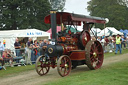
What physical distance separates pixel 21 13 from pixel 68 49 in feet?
89.6

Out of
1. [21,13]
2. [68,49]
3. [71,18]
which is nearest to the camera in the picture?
[71,18]

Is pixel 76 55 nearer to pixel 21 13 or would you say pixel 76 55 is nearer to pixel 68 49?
pixel 68 49

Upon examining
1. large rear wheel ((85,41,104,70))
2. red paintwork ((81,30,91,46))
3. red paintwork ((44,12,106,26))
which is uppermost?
red paintwork ((44,12,106,26))

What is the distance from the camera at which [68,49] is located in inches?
343

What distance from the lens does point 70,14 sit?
8.51 metres

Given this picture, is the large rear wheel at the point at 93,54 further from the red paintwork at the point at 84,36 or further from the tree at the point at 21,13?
the tree at the point at 21,13

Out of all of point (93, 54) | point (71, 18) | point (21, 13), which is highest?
point (21, 13)

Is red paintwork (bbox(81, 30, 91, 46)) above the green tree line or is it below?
below

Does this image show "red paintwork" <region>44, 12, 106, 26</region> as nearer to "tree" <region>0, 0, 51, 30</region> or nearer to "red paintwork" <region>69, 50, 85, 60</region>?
"red paintwork" <region>69, 50, 85, 60</region>

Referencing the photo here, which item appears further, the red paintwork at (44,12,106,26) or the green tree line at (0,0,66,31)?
the green tree line at (0,0,66,31)

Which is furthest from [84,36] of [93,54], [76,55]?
[76,55]

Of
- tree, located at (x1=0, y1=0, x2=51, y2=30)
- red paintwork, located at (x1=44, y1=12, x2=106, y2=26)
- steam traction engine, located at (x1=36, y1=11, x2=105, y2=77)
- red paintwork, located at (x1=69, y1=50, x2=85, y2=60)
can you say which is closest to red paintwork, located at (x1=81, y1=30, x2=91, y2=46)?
steam traction engine, located at (x1=36, y1=11, x2=105, y2=77)

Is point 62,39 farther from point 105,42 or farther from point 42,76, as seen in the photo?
point 105,42

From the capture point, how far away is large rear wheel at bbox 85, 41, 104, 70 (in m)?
8.89
